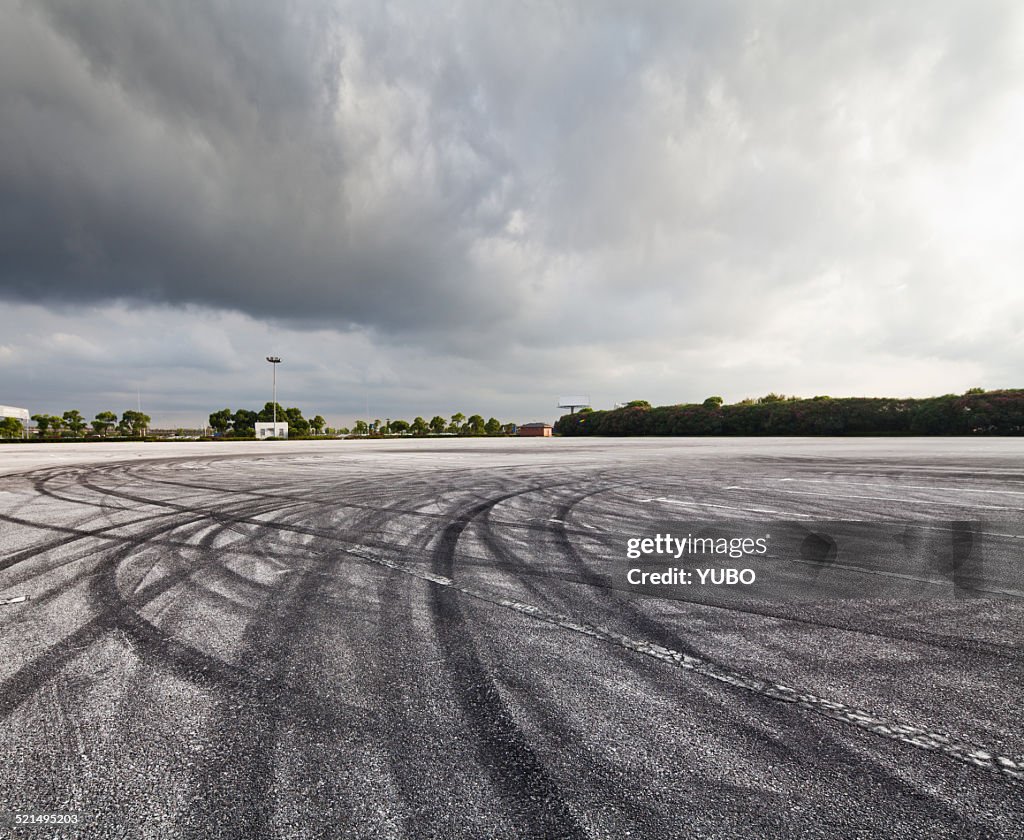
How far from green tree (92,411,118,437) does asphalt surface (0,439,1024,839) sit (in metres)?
87.3

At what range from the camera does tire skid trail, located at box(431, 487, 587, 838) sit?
6.01 feet

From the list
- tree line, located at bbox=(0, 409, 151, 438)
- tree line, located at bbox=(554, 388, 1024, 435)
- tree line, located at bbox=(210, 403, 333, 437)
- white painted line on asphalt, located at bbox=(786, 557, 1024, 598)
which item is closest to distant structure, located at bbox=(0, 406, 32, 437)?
tree line, located at bbox=(0, 409, 151, 438)

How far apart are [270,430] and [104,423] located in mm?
26928

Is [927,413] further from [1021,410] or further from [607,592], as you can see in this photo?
[607,592]

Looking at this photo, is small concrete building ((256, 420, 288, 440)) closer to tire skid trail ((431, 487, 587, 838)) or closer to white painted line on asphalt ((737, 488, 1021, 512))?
white painted line on asphalt ((737, 488, 1021, 512))

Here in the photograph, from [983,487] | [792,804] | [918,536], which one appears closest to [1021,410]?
[983,487]

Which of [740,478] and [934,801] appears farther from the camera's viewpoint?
[740,478]

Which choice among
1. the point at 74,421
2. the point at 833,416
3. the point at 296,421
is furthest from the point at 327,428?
the point at 833,416

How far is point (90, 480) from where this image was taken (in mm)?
13070

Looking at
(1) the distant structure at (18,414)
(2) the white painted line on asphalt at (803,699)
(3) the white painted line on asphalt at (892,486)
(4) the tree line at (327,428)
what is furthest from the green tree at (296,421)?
(2) the white painted line on asphalt at (803,699)

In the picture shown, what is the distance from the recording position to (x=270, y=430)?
70.1 m

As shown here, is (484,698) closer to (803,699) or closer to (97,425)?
(803,699)

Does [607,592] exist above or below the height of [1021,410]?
below

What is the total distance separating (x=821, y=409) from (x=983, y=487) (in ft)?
159
